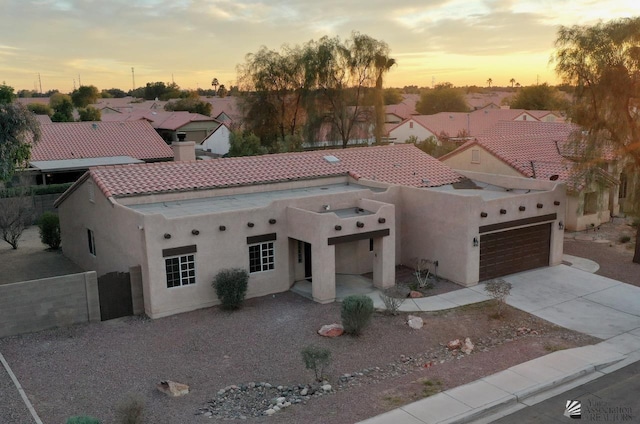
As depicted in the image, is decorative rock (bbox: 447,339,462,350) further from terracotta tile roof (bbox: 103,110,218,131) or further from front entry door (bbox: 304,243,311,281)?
terracotta tile roof (bbox: 103,110,218,131)

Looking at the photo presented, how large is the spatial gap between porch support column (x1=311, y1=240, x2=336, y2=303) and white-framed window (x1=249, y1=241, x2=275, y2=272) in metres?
1.81

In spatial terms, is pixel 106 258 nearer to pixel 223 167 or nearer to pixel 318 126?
pixel 223 167

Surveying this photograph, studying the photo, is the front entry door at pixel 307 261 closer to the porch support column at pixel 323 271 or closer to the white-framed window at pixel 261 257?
the white-framed window at pixel 261 257

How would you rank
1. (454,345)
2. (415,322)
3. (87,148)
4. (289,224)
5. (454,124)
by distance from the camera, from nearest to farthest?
1. (454,345)
2. (415,322)
3. (289,224)
4. (87,148)
5. (454,124)

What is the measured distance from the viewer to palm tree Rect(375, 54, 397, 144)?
170 ft

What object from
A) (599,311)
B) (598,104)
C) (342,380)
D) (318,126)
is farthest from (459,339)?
(318,126)

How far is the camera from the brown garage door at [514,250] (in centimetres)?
2427

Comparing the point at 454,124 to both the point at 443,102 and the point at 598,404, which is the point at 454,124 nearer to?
the point at 443,102

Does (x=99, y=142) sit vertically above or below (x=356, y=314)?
above

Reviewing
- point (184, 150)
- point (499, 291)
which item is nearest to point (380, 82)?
point (184, 150)

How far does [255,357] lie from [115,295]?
5.80m

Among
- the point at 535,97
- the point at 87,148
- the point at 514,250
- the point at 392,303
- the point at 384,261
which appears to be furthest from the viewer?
the point at 535,97

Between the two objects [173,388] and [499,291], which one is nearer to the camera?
[173,388]

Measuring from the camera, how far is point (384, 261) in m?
22.9
